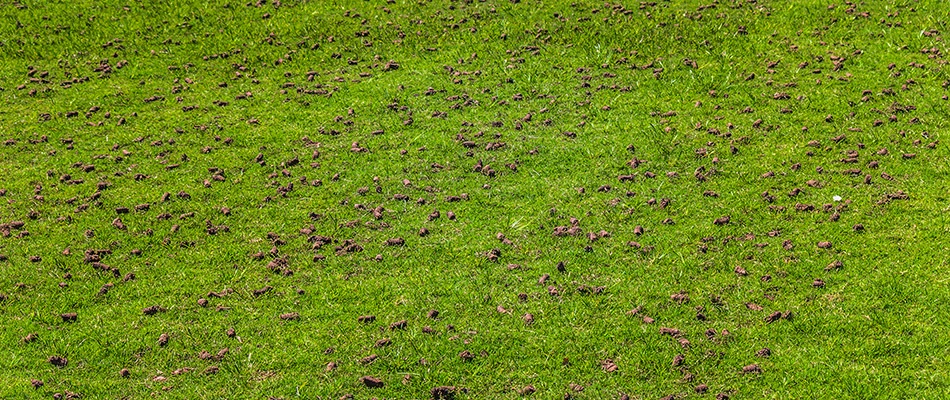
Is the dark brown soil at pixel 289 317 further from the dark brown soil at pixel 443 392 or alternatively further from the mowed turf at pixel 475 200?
the dark brown soil at pixel 443 392

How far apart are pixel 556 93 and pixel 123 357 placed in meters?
7.98

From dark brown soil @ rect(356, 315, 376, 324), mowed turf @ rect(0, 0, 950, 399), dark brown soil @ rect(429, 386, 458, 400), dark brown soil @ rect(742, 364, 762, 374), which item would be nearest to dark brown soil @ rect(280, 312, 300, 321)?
mowed turf @ rect(0, 0, 950, 399)

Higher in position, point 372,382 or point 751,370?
point 751,370

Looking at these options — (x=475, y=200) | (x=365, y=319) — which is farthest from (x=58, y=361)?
(x=475, y=200)

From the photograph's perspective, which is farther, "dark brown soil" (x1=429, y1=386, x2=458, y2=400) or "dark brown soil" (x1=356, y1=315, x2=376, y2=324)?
"dark brown soil" (x1=356, y1=315, x2=376, y2=324)

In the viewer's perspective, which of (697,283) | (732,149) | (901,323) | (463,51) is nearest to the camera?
(901,323)

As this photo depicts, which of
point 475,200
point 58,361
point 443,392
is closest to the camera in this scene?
point 443,392

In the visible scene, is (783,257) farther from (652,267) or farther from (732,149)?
(732,149)

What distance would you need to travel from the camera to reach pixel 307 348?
980cm

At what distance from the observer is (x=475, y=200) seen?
12.3 metres

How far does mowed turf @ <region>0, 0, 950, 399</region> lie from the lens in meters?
9.56

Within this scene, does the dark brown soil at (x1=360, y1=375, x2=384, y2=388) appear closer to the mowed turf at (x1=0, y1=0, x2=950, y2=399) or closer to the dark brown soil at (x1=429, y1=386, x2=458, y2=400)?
the mowed turf at (x1=0, y1=0, x2=950, y2=399)

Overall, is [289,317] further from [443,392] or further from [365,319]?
[443,392]

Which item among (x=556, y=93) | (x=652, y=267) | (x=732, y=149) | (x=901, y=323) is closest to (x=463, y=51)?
(x=556, y=93)
